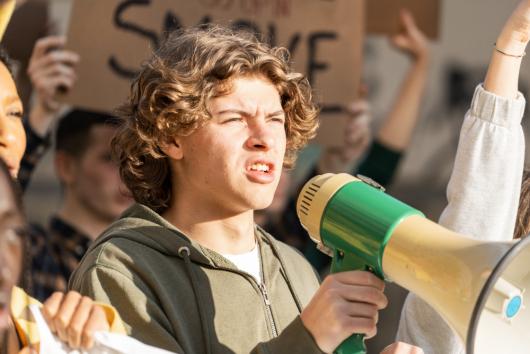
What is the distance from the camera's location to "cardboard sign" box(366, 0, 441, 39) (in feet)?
14.2

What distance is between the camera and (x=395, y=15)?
4.35m

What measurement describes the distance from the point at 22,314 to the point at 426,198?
179 inches

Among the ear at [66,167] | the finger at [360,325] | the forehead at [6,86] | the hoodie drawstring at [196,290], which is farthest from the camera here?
the ear at [66,167]

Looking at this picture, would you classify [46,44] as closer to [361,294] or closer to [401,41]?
[401,41]

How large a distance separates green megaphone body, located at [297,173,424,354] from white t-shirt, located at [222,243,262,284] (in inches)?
7.9

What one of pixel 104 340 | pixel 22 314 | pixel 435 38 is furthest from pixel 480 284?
pixel 435 38

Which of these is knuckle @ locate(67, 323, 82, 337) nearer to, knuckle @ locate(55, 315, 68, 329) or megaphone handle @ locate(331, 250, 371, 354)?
knuckle @ locate(55, 315, 68, 329)

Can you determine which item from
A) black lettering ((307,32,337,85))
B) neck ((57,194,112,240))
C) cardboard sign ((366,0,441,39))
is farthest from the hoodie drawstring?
cardboard sign ((366,0,441,39))

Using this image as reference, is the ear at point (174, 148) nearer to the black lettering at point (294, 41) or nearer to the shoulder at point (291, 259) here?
the shoulder at point (291, 259)

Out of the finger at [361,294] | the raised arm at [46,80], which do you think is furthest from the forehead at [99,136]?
the finger at [361,294]

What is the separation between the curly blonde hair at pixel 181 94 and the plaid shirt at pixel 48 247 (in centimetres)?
90

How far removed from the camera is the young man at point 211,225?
2258mm

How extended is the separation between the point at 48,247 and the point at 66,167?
0.42 m

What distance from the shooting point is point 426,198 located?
6445 mm
